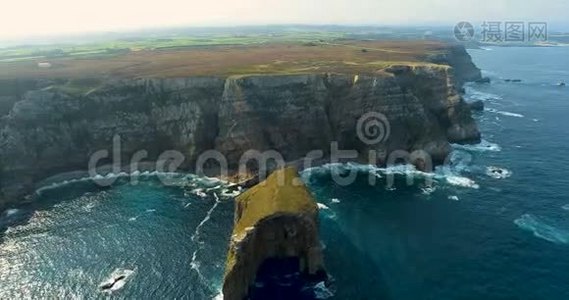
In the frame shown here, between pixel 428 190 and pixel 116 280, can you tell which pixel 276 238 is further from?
pixel 428 190

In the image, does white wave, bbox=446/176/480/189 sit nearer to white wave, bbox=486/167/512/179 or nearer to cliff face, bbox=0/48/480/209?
white wave, bbox=486/167/512/179

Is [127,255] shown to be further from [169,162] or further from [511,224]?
[511,224]

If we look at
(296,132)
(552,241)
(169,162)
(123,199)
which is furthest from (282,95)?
(552,241)

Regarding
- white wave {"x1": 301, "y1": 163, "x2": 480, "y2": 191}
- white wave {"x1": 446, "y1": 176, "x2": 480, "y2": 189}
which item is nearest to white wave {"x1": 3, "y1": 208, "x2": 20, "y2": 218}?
white wave {"x1": 301, "y1": 163, "x2": 480, "y2": 191}

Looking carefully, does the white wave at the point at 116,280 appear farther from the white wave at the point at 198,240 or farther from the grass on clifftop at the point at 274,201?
the grass on clifftop at the point at 274,201

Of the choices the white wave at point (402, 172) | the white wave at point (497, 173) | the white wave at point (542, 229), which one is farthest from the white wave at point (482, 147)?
the white wave at point (542, 229)

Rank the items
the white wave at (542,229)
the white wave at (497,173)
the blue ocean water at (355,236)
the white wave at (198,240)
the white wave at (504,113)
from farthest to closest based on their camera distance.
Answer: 1. the white wave at (504,113)
2. the white wave at (497,173)
3. the white wave at (542,229)
4. the white wave at (198,240)
5. the blue ocean water at (355,236)

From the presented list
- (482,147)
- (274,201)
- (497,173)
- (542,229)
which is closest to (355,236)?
(274,201)

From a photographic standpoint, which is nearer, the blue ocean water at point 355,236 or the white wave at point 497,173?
the blue ocean water at point 355,236
